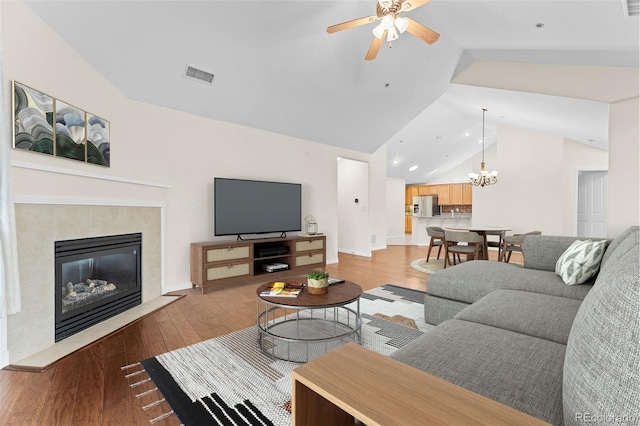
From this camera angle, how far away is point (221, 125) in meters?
4.26

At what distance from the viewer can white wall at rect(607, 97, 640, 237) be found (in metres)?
3.50

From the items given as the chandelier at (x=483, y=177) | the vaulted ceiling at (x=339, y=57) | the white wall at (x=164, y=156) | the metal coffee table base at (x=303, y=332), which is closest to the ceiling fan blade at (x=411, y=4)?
the vaulted ceiling at (x=339, y=57)

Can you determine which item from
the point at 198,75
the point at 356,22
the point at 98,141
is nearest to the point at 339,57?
the point at 356,22

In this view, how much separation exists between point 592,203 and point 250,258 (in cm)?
792

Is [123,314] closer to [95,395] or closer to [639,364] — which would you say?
→ [95,395]

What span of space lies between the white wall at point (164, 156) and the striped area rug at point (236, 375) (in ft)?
5.45

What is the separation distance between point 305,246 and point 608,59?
14.4 ft

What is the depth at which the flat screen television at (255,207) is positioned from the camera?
161 inches

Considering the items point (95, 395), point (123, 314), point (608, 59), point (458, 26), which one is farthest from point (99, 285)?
point (608, 59)

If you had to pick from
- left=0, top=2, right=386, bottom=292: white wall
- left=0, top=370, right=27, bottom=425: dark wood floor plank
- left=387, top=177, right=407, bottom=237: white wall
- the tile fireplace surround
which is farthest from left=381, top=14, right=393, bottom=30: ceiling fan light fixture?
left=387, top=177, right=407, bottom=237: white wall

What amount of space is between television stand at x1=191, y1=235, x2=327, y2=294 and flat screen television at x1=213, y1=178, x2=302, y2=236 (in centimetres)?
24

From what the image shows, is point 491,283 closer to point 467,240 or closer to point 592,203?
point 467,240

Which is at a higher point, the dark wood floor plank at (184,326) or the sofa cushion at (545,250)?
the sofa cushion at (545,250)

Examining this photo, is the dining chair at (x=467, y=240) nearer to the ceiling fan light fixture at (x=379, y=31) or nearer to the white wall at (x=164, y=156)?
the white wall at (x=164, y=156)
